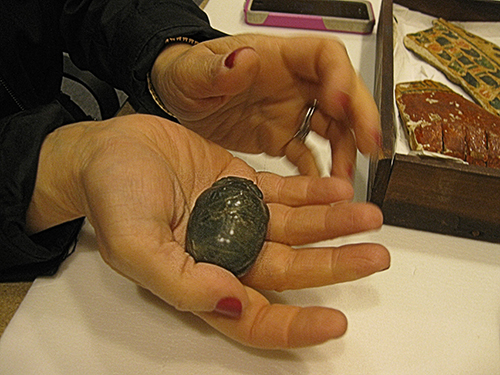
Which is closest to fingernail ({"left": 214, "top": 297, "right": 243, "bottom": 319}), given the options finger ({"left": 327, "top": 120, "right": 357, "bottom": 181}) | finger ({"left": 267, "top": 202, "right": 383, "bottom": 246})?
finger ({"left": 267, "top": 202, "right": 383, "bottom": 246})

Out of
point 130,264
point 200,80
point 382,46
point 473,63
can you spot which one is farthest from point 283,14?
point 130,264

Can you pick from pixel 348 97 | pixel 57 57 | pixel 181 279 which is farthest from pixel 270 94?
pixel 57 57

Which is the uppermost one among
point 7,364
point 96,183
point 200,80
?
point 200,80

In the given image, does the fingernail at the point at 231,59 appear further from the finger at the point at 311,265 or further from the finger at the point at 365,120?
the finger at the point at 311,265

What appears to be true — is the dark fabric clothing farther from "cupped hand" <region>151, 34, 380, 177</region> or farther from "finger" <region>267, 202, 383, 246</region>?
"finger" <region>267, 202, 383, 246</region>

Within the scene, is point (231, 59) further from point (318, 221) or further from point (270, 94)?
point (318, 221)

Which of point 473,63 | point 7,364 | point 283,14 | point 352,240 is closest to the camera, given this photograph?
point 7,364

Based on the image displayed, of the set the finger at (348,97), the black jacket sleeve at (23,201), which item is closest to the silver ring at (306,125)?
the finger at (348,97)

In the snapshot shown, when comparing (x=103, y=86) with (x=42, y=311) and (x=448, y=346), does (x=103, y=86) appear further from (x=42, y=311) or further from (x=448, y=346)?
(x=448, y=346)
